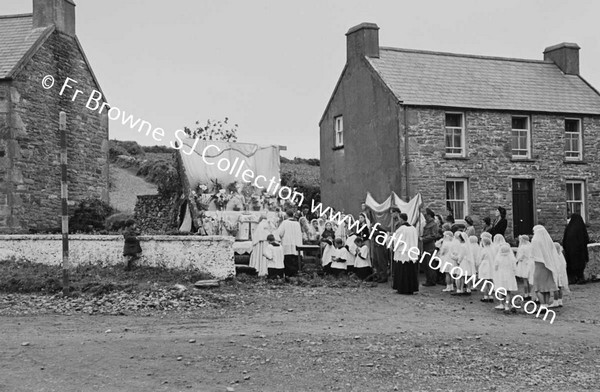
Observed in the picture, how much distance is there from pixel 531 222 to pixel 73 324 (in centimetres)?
1951

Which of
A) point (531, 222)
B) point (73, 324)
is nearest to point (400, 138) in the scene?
point (531, 222)

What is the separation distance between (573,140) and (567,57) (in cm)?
481

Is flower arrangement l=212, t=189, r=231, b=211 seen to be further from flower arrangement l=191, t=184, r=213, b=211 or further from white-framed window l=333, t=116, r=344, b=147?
white-framed window l=333, t=116, r=344, b=147

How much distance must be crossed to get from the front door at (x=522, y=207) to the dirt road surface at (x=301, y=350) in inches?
499

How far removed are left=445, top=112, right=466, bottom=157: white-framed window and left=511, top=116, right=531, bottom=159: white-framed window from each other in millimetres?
2302

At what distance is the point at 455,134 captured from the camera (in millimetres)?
25453

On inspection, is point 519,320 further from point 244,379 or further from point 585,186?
point 585,186

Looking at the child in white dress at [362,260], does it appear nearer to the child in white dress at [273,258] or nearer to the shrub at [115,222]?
the child in white dress at [273,258]

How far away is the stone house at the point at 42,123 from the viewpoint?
2117cm

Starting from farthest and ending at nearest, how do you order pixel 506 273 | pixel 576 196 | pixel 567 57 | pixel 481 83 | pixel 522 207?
pixel 567 57 → pixel 576 196 → pixel 481 83 → pixel 522 207 → pixel 506 273

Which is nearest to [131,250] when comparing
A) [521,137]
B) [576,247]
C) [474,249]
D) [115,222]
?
[115,222]

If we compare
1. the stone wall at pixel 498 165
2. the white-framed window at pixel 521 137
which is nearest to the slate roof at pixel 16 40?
the stone wall at pixel 498 165

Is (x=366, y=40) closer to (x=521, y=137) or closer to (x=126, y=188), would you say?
(x=521, y=137)

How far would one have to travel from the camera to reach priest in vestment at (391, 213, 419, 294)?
16.0m
